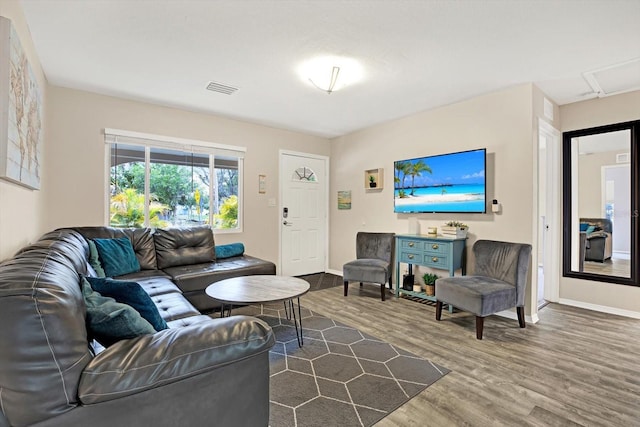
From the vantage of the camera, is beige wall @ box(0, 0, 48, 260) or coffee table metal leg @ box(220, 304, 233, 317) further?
coffee table metal leg @ box(220, 304, 233, 317)

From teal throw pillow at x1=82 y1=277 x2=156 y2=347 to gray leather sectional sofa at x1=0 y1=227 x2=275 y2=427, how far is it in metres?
0.04

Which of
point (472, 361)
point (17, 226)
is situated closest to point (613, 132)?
point (472, 361)

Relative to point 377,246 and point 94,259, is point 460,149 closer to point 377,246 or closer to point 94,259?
point 377,246

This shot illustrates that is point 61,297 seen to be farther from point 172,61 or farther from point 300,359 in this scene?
point 172,61

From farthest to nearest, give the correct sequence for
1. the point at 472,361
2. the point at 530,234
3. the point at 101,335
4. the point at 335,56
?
1. the point at 530,234
2. the point at 335,56
3. the point at 472,361
4. the point at 101,335

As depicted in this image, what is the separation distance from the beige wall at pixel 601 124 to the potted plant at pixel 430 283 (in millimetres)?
1565

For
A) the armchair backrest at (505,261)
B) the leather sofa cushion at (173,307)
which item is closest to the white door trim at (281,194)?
the leather sofa cushion at (173,307)

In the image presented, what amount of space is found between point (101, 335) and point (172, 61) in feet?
8.18

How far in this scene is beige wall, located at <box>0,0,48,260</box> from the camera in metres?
1.78

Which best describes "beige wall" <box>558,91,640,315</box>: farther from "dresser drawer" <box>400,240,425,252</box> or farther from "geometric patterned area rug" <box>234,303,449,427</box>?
"geometric patterned area rug" <box>234,303,449,427</box>

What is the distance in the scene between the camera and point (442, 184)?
388 cm

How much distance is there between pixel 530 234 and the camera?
320 centimetres

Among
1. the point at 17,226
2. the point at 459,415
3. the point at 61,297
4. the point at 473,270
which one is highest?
the point at 17,226

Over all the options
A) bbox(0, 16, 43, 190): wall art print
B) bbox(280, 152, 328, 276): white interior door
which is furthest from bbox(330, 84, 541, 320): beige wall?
bbox(0, 16, 43, 190): wall art print
